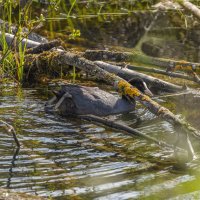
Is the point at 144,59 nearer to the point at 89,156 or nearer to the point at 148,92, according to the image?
the point at 148,92

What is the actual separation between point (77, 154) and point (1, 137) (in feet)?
2.97

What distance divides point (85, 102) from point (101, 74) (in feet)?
1.36

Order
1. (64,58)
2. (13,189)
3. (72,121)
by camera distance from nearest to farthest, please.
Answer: (13,189) < (72,121) < (64,58)

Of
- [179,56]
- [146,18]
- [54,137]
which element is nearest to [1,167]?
[54,137]

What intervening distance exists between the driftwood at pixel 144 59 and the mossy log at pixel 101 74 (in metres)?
0.47

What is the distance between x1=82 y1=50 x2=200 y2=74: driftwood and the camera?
344 inches

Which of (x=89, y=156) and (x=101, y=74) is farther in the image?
(x=101, y=74)

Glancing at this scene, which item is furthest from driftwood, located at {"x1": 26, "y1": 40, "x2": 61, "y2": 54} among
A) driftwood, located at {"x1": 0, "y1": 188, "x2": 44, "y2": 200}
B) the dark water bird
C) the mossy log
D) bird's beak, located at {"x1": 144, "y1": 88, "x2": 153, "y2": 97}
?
driftwood, located at {"x1": 0, "y1": 188, "x2": 44, "y2": 200}

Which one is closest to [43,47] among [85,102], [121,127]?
[85,102]

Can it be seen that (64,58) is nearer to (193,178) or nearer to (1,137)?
(1,137)

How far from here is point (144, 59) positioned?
8.77 meters

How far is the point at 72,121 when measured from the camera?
7.80 meters

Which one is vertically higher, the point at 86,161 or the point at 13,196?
the point at 13,196

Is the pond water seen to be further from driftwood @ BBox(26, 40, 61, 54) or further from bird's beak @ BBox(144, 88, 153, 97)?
driftwood @ BBox(26, 40, 61, 54)
